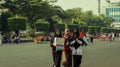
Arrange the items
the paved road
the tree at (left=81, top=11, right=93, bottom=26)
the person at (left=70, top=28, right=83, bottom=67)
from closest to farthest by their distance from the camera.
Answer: the person at (left=70, top=28, right=83, bottom=67) < the paved road < the tree at (left=81, top=11, right=93, bottom=26)

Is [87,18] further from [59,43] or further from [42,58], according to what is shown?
[59,43]

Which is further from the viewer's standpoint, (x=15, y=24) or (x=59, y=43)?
(x=15, y=24)

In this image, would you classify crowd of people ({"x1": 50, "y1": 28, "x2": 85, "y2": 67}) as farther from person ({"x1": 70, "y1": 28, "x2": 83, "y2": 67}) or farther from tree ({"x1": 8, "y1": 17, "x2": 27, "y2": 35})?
tree ({"x1": 8, "y1": 17, "x2": 27, "y2": 35})

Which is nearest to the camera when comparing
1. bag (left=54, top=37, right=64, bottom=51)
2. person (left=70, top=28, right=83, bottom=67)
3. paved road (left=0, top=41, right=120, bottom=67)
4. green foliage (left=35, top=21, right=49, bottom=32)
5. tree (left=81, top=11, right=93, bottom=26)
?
person (left=70, top=28, right=83, bottom=67)

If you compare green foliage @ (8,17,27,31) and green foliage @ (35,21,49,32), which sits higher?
green foliage @ (8,17,27,31)

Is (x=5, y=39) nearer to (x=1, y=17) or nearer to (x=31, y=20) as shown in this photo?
(x=1, y=17)

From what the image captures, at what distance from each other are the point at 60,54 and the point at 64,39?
0.97 metres

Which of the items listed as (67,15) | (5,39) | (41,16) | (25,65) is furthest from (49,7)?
(25,65)

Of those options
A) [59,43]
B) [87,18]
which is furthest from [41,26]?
[59,43]

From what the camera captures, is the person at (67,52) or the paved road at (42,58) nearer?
the person at (67,52)

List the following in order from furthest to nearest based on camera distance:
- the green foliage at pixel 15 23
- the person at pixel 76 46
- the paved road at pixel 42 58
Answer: the green foliage at pixel 15 23 → the paved road at pixel 42 58 → the person at pixel 76 46

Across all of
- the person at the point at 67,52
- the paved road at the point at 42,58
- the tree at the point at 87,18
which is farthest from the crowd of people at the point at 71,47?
the tree at the point at 87,18

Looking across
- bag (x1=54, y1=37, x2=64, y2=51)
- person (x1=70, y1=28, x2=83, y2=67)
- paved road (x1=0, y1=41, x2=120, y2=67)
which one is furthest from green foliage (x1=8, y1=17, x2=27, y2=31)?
person (x1=70, y1=28, x2=83, y2=67)

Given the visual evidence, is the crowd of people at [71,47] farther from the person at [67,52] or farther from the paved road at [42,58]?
the paved road at [42,58]
